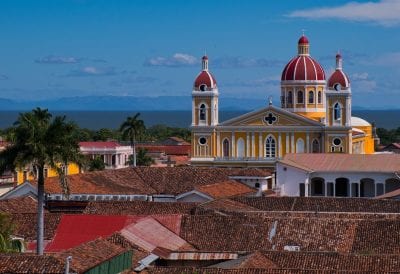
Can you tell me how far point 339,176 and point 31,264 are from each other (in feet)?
130

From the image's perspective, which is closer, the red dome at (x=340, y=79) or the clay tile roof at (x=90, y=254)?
the clay tile roof at (x=90, y=254)

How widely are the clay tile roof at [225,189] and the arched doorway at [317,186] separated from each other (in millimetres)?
8362

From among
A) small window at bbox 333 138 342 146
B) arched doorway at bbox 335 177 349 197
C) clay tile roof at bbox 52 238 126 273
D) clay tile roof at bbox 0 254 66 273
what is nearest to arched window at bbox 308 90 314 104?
small window at bbox 333 138 342 146

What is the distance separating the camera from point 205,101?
7719cm

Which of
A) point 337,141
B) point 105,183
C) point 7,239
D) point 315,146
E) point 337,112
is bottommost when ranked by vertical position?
point 7,239

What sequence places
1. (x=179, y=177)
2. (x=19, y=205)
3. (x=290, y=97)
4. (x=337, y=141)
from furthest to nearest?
(x=290, y=97) → (x=337, y=141) → (x=179, y=177) → (x=19, y=205)

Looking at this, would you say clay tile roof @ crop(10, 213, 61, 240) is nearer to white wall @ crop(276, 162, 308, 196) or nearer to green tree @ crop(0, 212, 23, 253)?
green tree @ crop(0, 212, 23, 253)

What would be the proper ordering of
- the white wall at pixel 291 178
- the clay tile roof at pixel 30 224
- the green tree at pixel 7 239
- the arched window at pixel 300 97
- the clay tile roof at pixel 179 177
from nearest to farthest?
the green tree at pixel 7 239 → the clay tile roof at pixel 30 224 → the clay tile roof at pixel 179 177 → the white wall at pixel 291 178 → the arched window at pixel 300 97

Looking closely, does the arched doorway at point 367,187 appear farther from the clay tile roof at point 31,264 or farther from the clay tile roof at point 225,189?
the clay tile roof at point 31,264

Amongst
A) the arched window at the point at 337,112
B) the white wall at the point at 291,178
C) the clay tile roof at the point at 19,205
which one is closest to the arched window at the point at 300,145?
the arched window at the point at 337,112

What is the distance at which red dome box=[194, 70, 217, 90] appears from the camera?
7762 cm

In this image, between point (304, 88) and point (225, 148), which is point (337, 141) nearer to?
point (304, 88)

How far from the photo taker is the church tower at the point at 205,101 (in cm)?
7706

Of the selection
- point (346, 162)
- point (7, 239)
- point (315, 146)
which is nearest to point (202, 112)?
point (315, 146)
